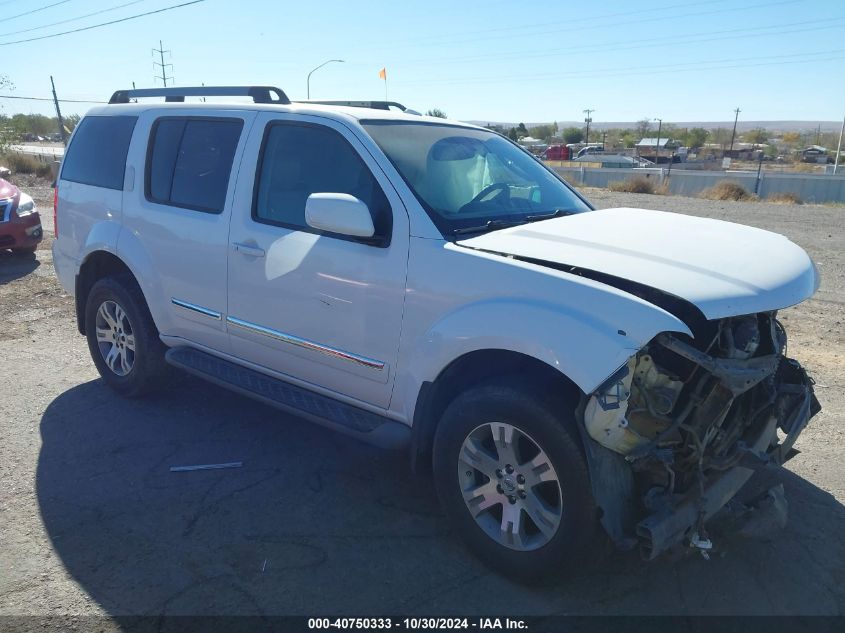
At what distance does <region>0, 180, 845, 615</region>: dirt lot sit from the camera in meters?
2.96

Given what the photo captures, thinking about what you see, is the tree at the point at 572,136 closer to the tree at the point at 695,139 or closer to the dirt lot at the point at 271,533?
the tree at the point at 695,139

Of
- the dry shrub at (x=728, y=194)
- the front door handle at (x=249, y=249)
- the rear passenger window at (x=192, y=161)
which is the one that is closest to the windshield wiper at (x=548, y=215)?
the front door handle at (x=249, y=249)

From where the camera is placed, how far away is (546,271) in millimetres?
2887

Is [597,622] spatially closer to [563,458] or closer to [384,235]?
[563,458]

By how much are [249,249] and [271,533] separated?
5.25ft

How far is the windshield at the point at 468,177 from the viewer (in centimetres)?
353

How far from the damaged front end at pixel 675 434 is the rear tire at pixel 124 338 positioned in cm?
345

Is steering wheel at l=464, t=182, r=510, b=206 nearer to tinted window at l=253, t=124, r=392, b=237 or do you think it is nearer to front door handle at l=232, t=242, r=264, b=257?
tinted window at l=253, t=124, r=392, b=237

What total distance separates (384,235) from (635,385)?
1.42 meters

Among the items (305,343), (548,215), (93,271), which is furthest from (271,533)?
(93,271)

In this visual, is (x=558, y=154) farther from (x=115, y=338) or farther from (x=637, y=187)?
(x=115, y=338)

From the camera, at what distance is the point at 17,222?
31.4ft

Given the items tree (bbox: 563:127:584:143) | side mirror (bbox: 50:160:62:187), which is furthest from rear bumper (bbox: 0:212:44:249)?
tree (bbox: 563:127:584:143)

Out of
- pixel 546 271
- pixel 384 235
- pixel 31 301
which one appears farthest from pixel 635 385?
pixel 31 301
